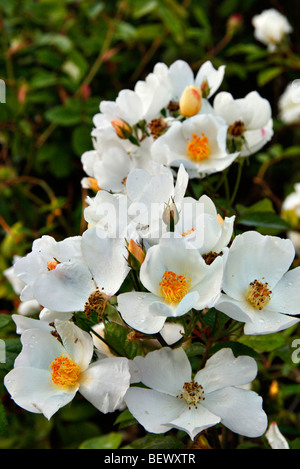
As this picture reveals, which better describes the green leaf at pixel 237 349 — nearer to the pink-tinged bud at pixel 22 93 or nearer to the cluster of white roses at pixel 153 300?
the cluster of white roses at pixel 153 300

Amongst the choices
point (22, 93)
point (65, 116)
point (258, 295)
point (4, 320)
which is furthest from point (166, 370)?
point (22, 93)

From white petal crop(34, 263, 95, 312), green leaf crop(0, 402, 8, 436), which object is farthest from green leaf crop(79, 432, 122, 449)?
white petal crop(34, 263, 95, 312)

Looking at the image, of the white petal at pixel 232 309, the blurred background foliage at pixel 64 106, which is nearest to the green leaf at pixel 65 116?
the blurred background foliage at pixel 64 106

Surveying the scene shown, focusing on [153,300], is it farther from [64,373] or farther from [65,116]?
[65,116]

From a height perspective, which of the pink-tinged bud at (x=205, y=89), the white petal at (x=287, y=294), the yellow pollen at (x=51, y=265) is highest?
the pink-tinged bud at (x=205, y=89)

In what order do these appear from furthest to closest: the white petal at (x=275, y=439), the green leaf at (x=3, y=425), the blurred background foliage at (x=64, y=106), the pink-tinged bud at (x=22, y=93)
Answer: the pink-tinged bud at (x=22, y=93)
the blurred background foliage at (x=64, y=106)
the white petal at (x=275, y=439)
the green leaf at (x=3, y=425)
